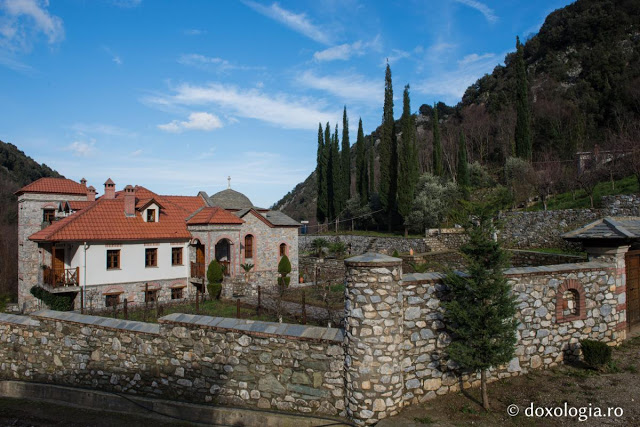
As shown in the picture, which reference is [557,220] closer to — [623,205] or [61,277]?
[623,205]

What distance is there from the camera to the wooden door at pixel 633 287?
8.30 metres

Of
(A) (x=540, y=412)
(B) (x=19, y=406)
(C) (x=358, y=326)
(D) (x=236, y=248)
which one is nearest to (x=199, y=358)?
(C) (x=358, y=326)

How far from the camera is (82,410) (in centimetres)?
713

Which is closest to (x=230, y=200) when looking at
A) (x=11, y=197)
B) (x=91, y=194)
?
(x=91, y=194)

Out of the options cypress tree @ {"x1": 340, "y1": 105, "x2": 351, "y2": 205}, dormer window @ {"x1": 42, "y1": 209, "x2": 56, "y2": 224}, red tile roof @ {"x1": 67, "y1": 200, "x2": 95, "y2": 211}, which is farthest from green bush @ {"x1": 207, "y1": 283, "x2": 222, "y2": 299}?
cypress tree @ {"x1": 340, "y1": 105, "x2": 351, "y2": 205}

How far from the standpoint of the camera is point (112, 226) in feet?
63.5

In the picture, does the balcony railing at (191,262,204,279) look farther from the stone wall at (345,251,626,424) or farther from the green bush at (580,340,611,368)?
the green bush at (580,340,611,368)

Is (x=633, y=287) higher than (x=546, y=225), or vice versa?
(x=546, y=225)

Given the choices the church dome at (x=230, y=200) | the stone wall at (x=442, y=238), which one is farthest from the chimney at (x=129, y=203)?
the stone wall at (x=442, y=238)

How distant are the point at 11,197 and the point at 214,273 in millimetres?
32909

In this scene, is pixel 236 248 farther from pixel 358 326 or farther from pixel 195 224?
pixel 358 326

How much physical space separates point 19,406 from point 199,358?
4329 mm

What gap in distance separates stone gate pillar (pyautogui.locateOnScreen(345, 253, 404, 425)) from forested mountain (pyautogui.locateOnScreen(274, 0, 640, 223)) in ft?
86.4

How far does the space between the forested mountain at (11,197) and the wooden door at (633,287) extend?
3046 centimetres
